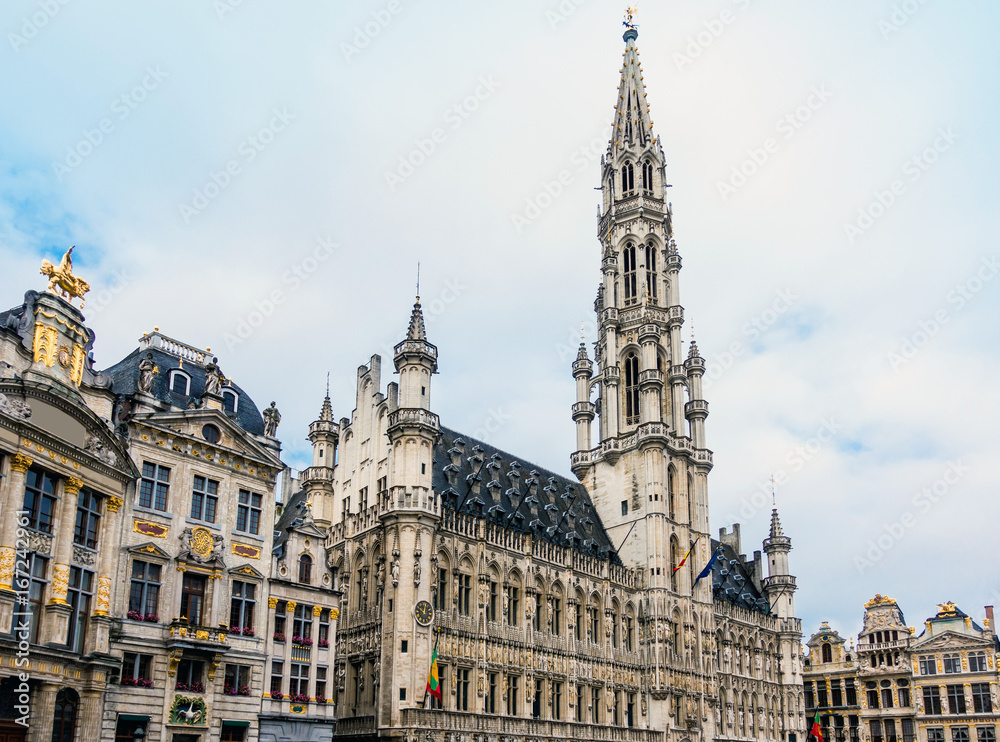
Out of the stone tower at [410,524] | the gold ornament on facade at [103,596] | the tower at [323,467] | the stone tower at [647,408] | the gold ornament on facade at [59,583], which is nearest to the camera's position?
the gold ornament on facade at [59,583]

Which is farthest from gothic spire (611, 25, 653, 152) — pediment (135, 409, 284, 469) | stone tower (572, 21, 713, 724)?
pediment (135, 409, 284, 469)

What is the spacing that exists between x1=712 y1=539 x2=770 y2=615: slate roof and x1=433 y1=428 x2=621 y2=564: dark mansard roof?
15637 mm

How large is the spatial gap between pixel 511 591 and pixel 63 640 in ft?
110

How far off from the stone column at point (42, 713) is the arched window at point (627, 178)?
2883 inches

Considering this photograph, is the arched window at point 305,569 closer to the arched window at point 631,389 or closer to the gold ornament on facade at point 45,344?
the gold ornament on facade at point 45,344

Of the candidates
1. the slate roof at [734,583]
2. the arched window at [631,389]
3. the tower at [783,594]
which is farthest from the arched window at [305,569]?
the tower at [783,594]

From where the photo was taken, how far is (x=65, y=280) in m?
42.7

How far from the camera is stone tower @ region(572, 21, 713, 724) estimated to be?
79562mm

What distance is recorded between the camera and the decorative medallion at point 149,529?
1745 inches

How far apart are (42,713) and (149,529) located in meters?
9.30

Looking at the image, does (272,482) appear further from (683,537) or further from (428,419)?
(683,537)

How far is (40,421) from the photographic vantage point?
39.4 metres

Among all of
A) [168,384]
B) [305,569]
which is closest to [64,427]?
[168,384]

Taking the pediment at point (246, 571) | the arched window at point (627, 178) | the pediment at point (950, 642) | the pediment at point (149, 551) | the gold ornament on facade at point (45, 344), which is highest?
the arched window at point (627, 178)
